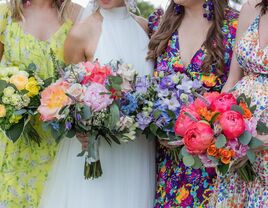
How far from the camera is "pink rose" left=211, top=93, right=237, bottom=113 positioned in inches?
120

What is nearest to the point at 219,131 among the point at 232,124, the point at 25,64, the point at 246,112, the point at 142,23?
the point at 232,124

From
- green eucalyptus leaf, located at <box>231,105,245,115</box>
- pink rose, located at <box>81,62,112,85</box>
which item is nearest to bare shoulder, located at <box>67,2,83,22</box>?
pink rose, located at <box>81,62,112,85</box>

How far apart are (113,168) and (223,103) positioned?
1.24 meters

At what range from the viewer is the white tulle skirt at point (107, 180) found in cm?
398

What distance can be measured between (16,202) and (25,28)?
1.31 metres

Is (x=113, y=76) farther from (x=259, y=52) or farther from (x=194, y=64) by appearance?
(x=259, y=52)

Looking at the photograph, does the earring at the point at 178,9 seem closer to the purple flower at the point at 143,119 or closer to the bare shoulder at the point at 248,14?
the bare shoulder at the point at 248,14

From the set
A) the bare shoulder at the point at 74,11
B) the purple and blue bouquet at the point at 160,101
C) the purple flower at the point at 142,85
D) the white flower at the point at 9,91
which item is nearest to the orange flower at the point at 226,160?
the purple and blue bouquet at the point at 160,101

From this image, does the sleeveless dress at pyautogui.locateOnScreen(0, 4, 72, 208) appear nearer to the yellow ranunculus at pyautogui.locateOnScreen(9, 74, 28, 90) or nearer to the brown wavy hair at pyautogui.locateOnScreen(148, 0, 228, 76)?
the yellow ranunculus at pyautogui.locateOnScreen(9, 74, 28, 90)

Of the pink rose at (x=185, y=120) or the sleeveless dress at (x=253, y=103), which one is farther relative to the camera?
the sleeveless dress at (x=253, y=103)

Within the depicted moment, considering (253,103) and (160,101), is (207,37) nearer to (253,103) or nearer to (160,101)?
(160,101)

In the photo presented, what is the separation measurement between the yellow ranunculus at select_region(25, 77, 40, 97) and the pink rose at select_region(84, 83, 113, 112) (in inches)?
16.6

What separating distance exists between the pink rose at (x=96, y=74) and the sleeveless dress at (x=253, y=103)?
817 millimetres

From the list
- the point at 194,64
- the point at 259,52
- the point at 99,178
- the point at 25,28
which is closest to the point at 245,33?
the point at 259,52
